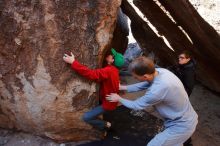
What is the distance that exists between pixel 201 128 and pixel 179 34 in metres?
1.93

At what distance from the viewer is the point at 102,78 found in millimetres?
5355

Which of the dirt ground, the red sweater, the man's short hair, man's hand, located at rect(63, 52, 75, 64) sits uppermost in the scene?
man's hand, located at rect(63, 52, 75, 64)

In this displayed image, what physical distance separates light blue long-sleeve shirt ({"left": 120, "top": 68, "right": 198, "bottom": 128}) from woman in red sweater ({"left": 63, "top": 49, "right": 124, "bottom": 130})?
2.78 feet

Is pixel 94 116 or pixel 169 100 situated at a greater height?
pixel 169 100

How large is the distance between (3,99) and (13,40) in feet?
3.06

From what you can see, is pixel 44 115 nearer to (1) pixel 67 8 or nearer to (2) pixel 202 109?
(1) pixel 67 8

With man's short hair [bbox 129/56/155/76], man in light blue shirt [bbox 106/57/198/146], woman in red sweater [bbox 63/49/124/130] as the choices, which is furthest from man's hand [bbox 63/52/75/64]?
man's short hair [bbox 129/56/155/76]

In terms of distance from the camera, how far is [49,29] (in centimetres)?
524

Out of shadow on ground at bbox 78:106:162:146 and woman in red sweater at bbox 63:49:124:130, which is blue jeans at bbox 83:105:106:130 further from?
shadow on ground at bbox 78:106:162:146

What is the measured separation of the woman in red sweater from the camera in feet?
17.2

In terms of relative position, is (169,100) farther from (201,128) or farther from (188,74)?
(201,128)

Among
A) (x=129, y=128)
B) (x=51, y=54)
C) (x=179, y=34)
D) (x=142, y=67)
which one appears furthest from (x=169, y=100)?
(x=179, y=34)

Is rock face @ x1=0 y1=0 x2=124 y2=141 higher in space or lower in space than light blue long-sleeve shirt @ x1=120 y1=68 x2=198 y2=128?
higher

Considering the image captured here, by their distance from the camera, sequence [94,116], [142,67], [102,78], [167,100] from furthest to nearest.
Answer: [94,116] < [102,78] < [167,100] < [142,67]
